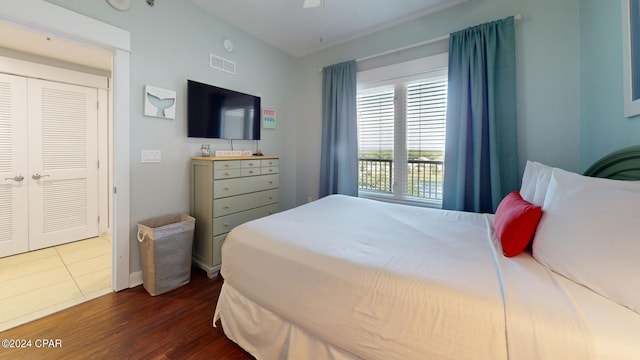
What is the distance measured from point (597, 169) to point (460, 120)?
1147mm

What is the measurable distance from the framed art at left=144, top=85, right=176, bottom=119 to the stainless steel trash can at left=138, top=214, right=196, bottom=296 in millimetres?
1037

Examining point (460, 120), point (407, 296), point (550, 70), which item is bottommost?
point (407, 296)

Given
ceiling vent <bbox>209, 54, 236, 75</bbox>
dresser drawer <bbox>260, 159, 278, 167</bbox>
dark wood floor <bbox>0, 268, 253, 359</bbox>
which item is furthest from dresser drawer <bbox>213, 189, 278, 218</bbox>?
ceiling vent <bbox>209, 54, 236, 75</bbox>

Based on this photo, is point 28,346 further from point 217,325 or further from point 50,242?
point 50,242

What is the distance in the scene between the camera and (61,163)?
3.16 m

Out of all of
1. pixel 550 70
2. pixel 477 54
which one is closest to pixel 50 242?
pixel 477 54

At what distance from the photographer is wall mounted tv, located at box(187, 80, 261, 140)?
2.60 meters

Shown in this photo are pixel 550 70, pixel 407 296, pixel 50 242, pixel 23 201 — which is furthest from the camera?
pixel 50 242

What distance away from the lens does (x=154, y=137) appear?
2.36 metres

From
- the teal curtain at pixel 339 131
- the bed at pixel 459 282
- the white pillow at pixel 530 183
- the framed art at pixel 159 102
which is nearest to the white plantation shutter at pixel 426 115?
the teal curtain at pixel 339 131

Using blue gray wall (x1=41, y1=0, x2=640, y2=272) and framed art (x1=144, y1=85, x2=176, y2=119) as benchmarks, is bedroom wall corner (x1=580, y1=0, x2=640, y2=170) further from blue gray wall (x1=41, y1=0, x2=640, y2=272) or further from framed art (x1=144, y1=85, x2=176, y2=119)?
framed art (x1=144, y1=85, x2=176, y2=119)

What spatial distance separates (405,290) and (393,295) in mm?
52

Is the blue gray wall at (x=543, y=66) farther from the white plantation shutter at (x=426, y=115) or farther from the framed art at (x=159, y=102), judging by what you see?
the framed art at (x=159, y=102)

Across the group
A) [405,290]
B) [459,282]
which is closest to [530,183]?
[459,282]
